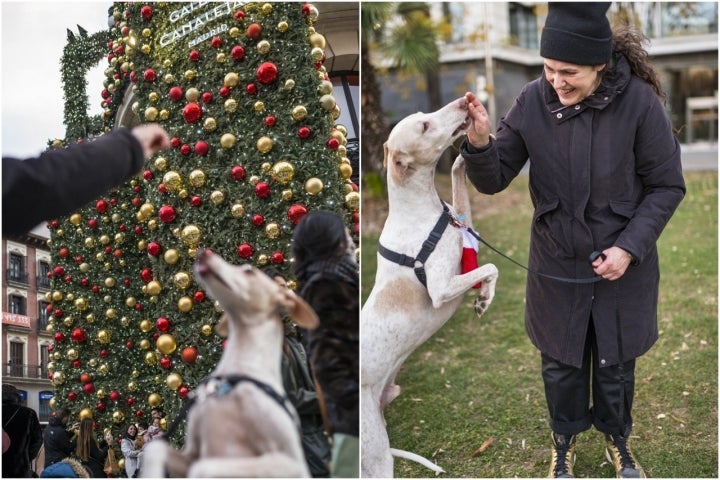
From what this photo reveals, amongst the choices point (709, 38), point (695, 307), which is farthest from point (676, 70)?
point (695, 307)

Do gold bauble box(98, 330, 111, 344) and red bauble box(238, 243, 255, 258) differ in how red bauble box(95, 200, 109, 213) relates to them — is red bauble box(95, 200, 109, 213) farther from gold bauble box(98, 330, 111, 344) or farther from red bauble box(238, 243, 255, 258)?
red bauble box(238, 243, 255, 258)

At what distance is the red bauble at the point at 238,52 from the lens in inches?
105

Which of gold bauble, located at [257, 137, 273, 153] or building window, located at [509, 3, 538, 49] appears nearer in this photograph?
gold bauble, located at [257, 137, 273, 153]

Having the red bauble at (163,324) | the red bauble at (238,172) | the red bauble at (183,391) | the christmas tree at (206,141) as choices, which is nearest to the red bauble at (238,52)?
the christmas tree at (206,141)

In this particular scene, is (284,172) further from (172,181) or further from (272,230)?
(172,181)

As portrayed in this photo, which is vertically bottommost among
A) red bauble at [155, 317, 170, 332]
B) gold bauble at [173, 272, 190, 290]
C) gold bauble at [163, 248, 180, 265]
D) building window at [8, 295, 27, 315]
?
red bauble at [155, 317, 170, 332]

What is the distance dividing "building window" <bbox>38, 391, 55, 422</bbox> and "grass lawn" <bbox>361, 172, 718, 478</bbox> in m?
1.51

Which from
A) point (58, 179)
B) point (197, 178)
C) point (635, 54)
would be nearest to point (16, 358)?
point (197, 178)

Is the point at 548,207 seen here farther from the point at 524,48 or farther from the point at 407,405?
the point at 524,48

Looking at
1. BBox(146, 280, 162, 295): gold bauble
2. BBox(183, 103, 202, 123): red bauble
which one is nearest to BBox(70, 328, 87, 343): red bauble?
BBox(146, 280, 162, 295): gold bauble

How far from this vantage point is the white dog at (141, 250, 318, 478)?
171 cm

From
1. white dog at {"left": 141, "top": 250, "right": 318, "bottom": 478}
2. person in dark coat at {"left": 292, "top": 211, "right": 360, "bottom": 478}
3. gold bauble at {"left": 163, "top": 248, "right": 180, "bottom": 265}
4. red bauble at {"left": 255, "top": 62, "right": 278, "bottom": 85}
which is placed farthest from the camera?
gold bauble at {"left": 163, "top": 248, "right": 180, "bottom": 265}

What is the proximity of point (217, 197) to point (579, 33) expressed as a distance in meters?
1.35

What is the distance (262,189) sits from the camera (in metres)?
2.60
